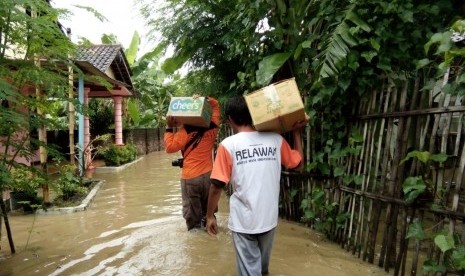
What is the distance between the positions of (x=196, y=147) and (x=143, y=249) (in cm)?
142

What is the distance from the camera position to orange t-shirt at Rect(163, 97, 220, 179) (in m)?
4.98

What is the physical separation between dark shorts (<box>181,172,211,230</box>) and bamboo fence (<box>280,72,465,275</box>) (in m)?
1.41

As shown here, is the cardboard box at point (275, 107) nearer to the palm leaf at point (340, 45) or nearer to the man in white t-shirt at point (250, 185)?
the man in white t-shirt at point (250, 185)

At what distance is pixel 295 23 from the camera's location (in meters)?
5.36

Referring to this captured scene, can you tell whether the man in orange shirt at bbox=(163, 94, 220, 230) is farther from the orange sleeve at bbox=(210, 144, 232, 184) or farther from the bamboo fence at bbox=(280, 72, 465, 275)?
the orange sleeve at bbox=(210, 144, 232, 184)

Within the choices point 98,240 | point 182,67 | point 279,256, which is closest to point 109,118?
point 182,67

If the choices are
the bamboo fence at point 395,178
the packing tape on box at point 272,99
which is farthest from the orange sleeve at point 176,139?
the packing tape on box at point 272,99

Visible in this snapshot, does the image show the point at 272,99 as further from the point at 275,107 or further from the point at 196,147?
the point at 196,147

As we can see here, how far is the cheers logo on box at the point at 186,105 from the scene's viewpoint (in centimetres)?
462

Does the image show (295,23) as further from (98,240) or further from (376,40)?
(98,240)

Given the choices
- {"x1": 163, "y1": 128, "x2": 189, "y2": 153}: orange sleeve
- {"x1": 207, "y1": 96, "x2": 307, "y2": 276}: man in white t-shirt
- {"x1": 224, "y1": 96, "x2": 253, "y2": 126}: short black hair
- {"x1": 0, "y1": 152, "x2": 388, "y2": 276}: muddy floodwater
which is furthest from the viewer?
{"x1": 163, "y1": 128, "x2": 189, "y2": 153}: orange sleeve

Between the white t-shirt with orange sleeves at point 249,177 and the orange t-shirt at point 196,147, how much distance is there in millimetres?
1981

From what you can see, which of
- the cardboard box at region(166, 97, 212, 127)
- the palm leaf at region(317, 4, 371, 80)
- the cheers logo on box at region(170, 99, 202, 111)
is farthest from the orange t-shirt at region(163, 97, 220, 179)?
the palm leaf at region(317, 4, 371, 80)

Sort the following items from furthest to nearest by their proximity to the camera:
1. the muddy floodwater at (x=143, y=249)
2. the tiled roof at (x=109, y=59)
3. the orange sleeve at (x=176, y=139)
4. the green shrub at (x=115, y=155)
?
the green shrub at (x=115, y=155)
the tiled roof at (x=109, y=59)
the orange sleeve at (x=176, y=139)
the muddy floodwater at (x=143, y=249)
